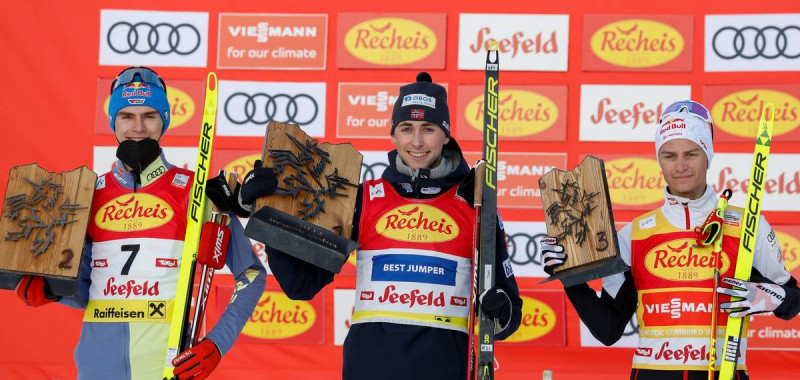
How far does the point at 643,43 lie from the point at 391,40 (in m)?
1.34

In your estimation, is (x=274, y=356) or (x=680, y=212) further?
(x=274, y=356)

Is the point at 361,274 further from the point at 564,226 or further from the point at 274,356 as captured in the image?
the point at 274,356

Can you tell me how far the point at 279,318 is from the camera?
5109 millimetres

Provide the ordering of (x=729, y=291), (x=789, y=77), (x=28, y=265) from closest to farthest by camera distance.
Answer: (x=729, y=291) < (x=28, y=265) < (x=789, y=77)

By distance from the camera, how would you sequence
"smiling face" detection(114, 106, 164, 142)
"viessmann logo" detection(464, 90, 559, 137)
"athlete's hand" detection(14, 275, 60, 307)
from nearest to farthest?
"athlete's hand" detection(14, 275, 60, 307)
"smiling face" detection(114, 106, 164, 142)
"viessmann logo" detection(464, 90, 559, 137)

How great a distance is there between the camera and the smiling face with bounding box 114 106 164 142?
10.7 ft

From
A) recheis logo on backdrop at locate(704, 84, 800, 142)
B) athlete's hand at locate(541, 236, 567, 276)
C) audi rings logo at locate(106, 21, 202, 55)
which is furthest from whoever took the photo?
audi rings logo at locate(106, 21, 202, 55)

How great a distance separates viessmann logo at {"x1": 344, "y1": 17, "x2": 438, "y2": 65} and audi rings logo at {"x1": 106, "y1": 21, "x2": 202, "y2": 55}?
34.1 inches

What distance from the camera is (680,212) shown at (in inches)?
123

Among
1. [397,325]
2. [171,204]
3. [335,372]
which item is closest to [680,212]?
[397,325]

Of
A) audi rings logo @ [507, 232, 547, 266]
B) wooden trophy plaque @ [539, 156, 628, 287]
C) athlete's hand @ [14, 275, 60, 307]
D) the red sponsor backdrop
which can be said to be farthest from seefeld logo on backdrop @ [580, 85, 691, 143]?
athlete's hand @ [14, 275, 60, 307]

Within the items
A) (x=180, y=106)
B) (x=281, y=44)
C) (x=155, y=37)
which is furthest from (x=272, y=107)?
(x=155, y=37)

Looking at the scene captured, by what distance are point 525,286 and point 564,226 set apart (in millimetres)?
2073

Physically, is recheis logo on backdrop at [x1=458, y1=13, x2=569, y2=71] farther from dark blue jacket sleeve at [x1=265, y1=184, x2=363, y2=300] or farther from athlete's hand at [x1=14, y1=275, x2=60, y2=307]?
athlete's hand at [x1=14, y1=275, x2=60, y2=307]
